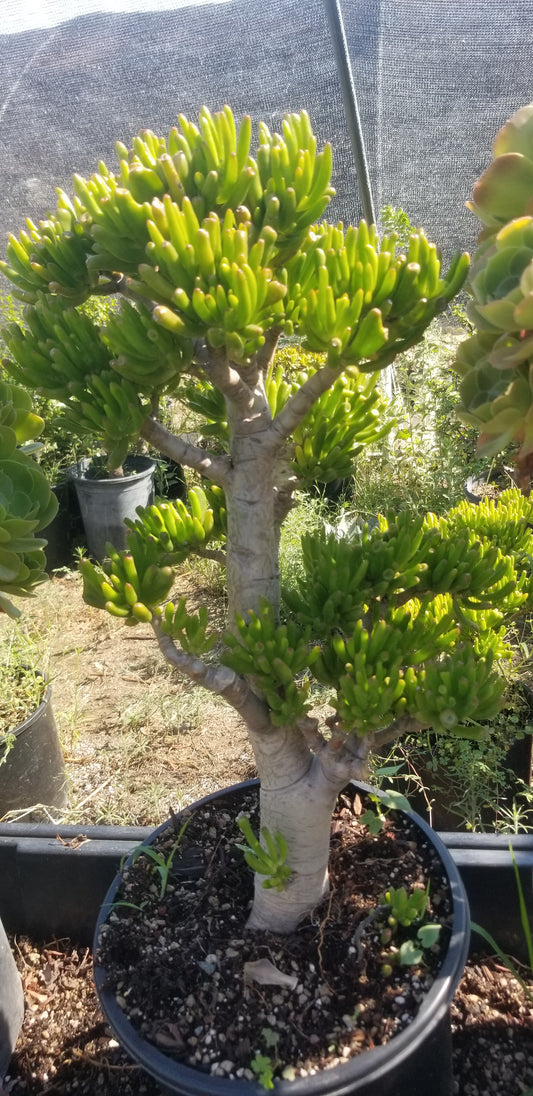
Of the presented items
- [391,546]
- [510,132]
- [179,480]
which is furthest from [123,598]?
[179,480]

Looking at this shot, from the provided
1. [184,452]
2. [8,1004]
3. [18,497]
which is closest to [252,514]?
[184,452]

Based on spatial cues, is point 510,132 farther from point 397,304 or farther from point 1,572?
point 1,572

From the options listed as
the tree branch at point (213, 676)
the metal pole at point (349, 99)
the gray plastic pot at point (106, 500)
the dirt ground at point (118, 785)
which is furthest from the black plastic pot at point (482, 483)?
the tree branch at point (213, 676)

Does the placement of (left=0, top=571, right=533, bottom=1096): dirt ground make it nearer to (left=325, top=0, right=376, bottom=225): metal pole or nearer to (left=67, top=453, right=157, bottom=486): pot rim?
(left=67, top=453, right=157, bottom=486): pot rim

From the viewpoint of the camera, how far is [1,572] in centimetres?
58

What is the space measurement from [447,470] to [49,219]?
2412 mm

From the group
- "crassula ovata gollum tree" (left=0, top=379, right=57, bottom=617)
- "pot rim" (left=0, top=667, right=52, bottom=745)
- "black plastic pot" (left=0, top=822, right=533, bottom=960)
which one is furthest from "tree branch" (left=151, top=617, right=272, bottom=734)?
"pot rim" (left=0, top=667, right=52, bottom=745)

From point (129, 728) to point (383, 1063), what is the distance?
1524mm

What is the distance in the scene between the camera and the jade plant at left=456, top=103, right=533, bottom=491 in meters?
0.45

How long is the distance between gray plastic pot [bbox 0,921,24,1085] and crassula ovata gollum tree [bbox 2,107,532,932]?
42 centimetres

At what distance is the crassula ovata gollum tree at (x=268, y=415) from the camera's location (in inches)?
22.7

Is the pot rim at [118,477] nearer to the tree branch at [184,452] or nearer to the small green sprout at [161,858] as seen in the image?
the small green sprout at [161,858]

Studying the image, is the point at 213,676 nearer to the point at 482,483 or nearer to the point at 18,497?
the point at 18,497

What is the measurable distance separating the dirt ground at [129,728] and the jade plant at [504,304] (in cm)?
123
